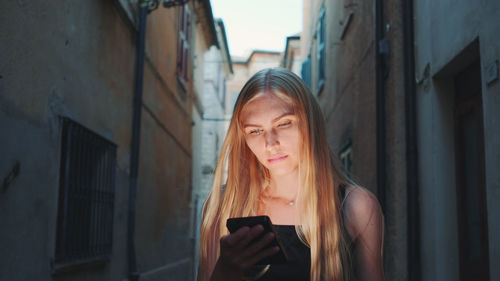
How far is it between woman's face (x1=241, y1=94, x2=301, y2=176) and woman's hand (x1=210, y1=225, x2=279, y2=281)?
0.49 metres

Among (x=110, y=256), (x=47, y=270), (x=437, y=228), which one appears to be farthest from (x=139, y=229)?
(x=437, y=228)

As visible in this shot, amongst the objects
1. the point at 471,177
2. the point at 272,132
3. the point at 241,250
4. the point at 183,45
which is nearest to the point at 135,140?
the point at 471,177

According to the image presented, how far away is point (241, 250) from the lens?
6.29ft

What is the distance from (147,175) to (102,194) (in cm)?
235

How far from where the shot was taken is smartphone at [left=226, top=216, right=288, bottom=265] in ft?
6.09

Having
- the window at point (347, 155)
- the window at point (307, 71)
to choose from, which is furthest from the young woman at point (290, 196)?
the window at point (307, 71)

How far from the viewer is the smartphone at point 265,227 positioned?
1855mm

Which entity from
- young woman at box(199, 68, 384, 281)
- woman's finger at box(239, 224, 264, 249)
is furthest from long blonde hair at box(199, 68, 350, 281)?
woman's finger at box(239, 224, 264, 249)

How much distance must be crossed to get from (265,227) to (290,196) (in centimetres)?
57

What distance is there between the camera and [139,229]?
7445 millimetres

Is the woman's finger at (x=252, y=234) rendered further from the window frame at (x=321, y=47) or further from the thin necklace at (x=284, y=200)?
the window frame at (x=321, y=47)

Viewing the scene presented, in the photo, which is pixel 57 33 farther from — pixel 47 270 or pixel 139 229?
pixel 139 229

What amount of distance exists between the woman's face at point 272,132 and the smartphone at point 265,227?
0.46 meters

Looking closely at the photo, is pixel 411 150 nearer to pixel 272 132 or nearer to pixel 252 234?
pixel 272 132
